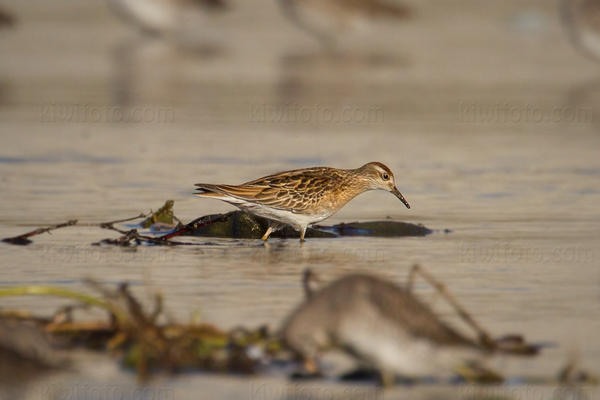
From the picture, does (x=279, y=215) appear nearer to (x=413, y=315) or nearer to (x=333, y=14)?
(x=413, y=315)

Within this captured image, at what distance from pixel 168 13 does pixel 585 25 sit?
Result: 10.5 m

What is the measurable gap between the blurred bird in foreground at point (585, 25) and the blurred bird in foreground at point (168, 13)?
9.54 meters

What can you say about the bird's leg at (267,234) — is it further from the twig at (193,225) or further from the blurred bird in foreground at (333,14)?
the blurred bird in foreground at (333,14)

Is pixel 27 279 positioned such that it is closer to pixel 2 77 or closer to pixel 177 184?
pixel 177 184

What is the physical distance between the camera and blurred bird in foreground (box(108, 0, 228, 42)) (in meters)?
29.9

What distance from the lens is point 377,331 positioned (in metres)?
6.30

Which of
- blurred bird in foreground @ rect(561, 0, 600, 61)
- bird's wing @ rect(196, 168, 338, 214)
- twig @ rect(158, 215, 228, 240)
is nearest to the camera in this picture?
twig @ rect(158, 215, 228, 240)

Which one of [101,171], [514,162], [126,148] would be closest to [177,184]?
[101,171]

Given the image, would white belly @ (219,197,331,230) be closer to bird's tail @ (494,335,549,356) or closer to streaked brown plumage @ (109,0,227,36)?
bird's tail @ (494,335,549,356)

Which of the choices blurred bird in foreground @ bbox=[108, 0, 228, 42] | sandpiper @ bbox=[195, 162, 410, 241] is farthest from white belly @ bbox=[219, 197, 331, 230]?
blurred bird in foreground @ bbox=[108, 0, 228, 42]

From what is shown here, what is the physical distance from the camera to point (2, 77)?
74.6 feet

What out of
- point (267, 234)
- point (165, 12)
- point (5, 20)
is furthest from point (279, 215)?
point (165, 12)

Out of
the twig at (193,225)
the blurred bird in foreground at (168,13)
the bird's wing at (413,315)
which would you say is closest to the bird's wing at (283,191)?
the twig at (193,225)

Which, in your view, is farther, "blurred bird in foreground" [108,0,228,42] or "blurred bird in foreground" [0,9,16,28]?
"blurred bird in foreground" [108,0,228,42]
